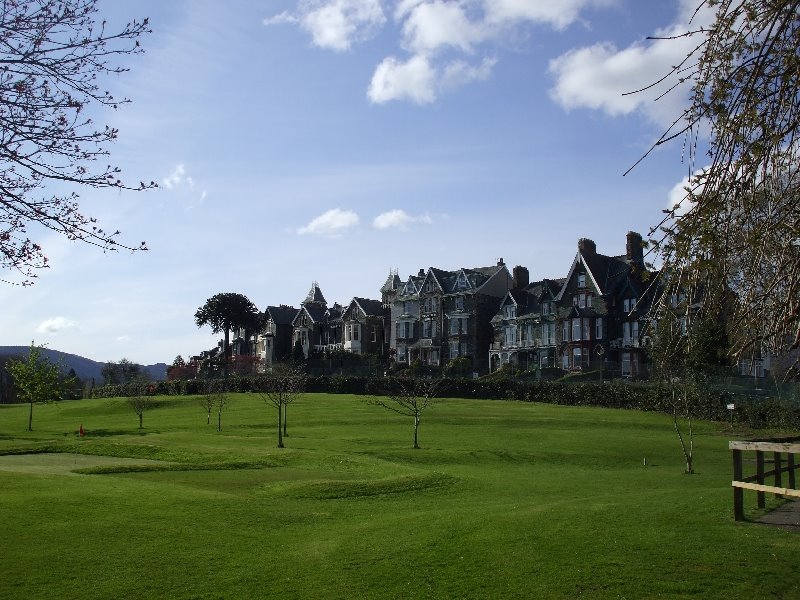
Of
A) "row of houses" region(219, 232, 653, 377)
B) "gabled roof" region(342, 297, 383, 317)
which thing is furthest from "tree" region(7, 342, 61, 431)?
"gabled roof" region(342, 297, 383, 317)

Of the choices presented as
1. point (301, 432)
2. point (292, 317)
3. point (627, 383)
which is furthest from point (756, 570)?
point (292, 317)

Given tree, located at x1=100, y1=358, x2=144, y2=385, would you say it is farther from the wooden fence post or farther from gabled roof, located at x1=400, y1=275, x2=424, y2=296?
the wooden fence post

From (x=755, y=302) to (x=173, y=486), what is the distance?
18.1 m

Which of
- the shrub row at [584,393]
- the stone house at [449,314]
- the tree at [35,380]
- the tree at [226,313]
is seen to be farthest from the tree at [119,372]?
the tree at [35,380]

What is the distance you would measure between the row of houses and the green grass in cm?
3719

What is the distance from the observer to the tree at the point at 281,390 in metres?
43.4

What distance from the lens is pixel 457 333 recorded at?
95.2 metres

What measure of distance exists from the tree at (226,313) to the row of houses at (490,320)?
11.1 meters

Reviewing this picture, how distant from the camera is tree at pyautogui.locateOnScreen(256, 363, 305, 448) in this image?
43375 millimetres

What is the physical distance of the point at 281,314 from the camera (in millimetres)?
126875

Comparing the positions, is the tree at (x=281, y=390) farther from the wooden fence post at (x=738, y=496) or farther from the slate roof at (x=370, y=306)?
the slate roof at (x=370, y=306)

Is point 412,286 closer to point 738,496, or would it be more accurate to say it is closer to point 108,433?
point 108,433

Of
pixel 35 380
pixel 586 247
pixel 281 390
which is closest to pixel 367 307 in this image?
pixel 586 247

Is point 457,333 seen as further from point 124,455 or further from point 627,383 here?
point 124,455
